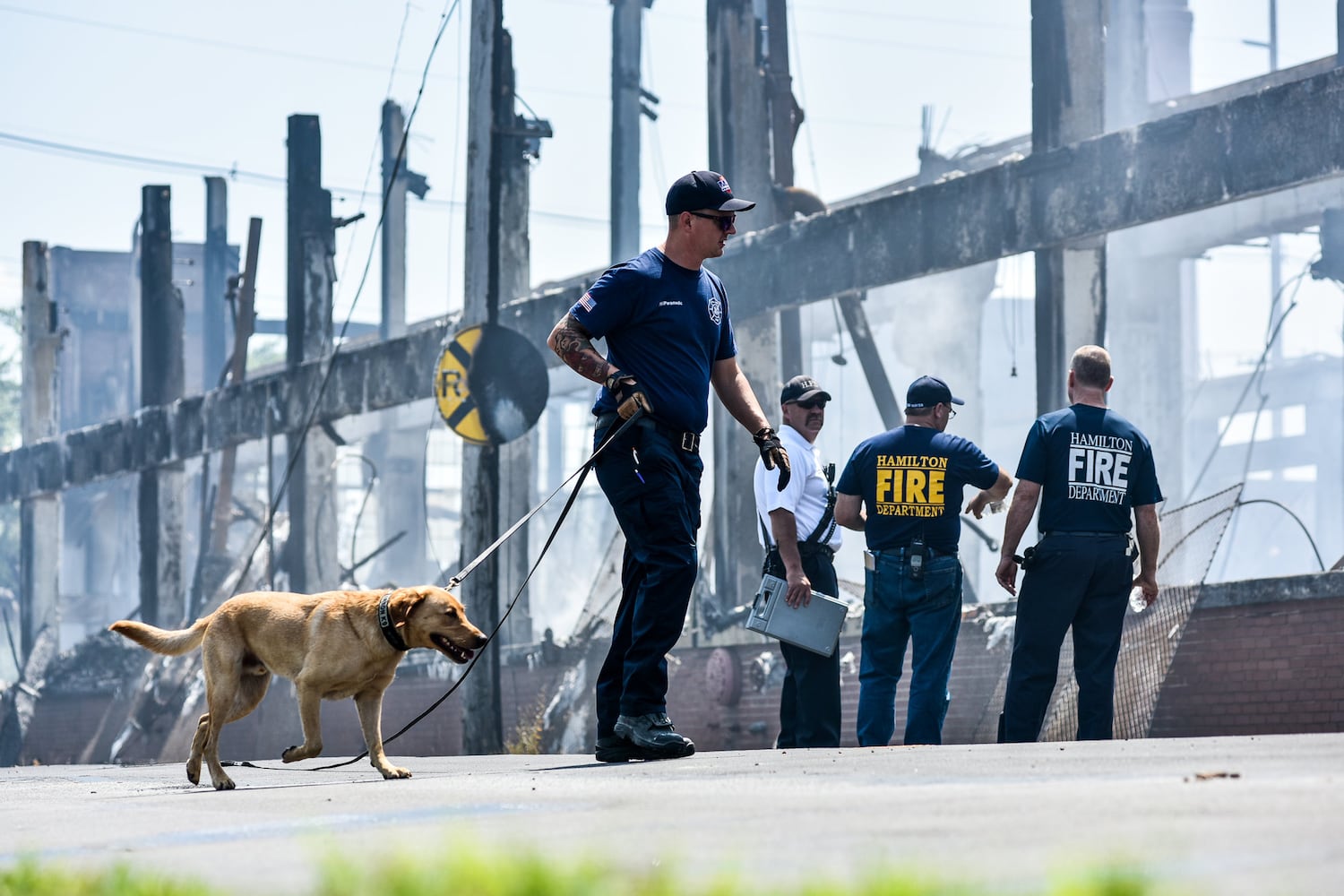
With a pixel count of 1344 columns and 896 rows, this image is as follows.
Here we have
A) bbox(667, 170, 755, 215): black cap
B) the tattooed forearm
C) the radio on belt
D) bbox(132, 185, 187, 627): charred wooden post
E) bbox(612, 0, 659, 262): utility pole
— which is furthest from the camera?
bbox(612, 0, 659, 262): utility pole

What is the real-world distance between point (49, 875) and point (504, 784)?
226 cm

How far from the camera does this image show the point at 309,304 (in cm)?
2114

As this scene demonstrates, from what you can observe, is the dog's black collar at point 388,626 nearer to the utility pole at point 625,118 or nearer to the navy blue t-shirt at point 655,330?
the navy blue t-shirt at point 655,330

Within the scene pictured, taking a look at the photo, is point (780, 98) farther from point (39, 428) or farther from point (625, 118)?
point (39, 428)

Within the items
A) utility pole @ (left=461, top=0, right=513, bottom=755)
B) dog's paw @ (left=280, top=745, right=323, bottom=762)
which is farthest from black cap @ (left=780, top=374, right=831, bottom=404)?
utility pole @ (left=461, top=0, right=513, bottom=755)

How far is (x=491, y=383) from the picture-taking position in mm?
13969

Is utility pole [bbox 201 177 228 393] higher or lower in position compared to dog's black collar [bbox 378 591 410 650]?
higher

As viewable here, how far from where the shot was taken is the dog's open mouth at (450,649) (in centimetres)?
668

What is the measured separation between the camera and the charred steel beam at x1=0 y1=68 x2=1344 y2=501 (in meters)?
11.2

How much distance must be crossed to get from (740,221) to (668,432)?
34.1 feet

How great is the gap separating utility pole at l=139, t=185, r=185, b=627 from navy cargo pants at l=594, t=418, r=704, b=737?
18216 mm

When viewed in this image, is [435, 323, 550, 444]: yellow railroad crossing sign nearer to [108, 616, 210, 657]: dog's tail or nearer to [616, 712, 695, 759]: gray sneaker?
[108, 616, 210, 657]: dog's tail

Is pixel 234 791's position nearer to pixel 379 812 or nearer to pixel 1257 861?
pixel 379 812

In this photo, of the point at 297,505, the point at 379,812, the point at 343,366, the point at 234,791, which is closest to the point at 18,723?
the point at 297,505
